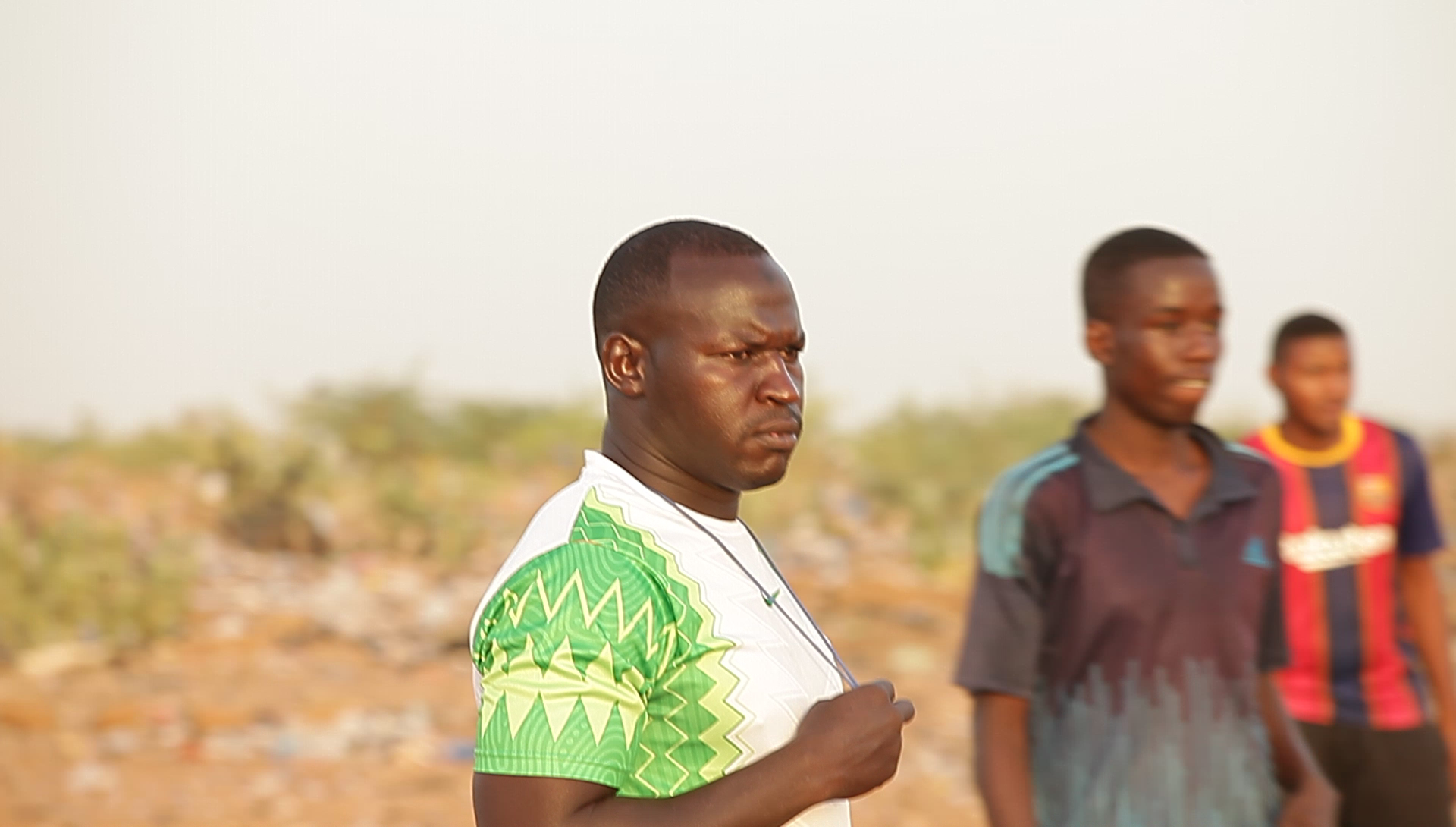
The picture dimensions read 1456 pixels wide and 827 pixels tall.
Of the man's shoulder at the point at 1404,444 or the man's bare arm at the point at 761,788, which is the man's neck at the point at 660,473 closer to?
the man's bare arm at the point at 761,788

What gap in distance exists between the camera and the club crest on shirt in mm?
4312

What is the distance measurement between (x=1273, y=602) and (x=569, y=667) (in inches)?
73.5

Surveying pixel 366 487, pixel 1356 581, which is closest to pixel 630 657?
pixel 1356 581

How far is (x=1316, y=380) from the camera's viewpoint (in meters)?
4.55

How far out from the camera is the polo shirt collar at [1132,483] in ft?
9.52

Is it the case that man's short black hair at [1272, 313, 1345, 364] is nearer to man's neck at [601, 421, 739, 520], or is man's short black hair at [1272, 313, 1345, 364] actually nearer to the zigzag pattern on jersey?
man's neck at [601, 421, 739, 520]

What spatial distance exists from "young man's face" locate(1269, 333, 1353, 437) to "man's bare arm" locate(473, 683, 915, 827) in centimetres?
317

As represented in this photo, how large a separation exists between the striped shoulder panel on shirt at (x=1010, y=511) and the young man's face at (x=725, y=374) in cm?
112

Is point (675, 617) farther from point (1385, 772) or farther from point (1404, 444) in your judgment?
point (1404, 444)

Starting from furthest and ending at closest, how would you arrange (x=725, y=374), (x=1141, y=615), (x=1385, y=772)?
(x=1385, y=772) → (x=1141, y=615) → (x=725, y=374)

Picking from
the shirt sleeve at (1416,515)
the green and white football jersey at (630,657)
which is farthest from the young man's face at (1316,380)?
the green and white football jersey at (630,657)

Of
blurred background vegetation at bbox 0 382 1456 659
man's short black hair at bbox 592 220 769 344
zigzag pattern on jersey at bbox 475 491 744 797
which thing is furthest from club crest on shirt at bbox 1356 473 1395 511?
blurred background vegetation at bbox 0 382 1456 659

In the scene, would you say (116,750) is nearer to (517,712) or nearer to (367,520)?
(367,520)

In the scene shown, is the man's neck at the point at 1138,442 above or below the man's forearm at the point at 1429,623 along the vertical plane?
above
